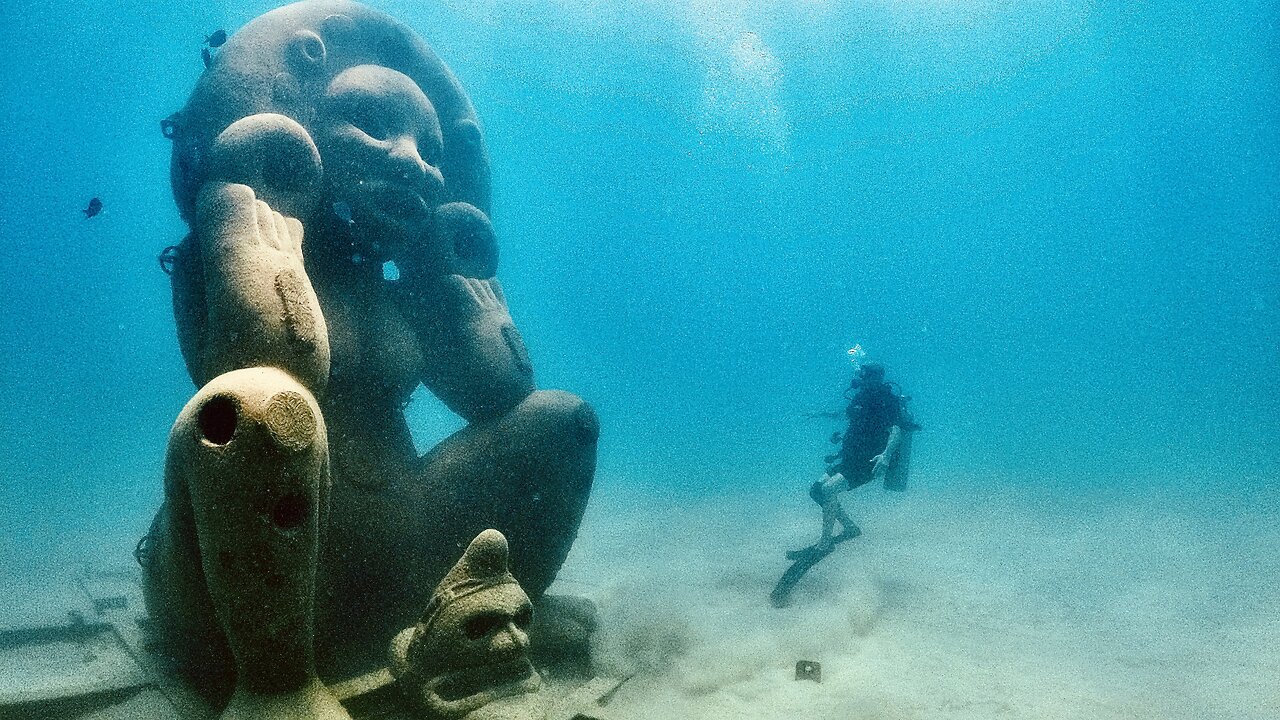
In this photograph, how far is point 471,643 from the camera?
122 inches

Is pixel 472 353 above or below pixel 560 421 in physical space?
above

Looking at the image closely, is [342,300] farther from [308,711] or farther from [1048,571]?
[1048,571]

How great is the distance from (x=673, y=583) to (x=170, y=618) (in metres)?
5.83

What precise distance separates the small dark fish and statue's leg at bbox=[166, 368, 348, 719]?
1.88m

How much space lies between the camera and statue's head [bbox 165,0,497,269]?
12.8ft

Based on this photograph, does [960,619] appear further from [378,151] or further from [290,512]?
[378,151]

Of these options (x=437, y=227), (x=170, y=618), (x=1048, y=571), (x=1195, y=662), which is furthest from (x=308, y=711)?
(x=1048, y=571)

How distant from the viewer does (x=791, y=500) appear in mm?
19172

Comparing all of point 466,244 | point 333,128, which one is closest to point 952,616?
point 466,244

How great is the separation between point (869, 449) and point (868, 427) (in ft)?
0.84

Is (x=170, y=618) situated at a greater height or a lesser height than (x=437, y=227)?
lesser

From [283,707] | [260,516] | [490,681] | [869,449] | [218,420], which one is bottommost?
[283,707]

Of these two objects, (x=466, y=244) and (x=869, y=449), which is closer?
(x=466, y=244)

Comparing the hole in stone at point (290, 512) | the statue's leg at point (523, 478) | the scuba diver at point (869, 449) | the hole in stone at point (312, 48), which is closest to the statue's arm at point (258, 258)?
the hole in stone at point (290, 512)
